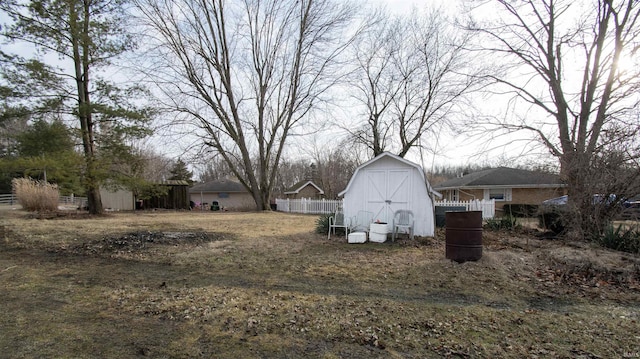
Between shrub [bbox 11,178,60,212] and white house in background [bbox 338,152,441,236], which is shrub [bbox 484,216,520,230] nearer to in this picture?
white house in background [bbox 338,152,441,236]

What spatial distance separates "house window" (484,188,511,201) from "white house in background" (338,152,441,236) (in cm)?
1720

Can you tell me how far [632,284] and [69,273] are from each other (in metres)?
9.09

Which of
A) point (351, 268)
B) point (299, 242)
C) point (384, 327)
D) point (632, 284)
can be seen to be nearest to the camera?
point (384, 327)

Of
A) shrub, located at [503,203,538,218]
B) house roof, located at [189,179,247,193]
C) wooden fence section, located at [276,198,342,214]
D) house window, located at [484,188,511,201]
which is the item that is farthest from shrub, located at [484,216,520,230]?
house roof, located at [189,179,247,193]

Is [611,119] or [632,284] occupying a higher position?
[611,119]

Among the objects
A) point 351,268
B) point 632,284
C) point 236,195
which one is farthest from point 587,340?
point 236,195

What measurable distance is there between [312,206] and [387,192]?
14.1 meters

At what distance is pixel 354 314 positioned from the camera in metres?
3.98

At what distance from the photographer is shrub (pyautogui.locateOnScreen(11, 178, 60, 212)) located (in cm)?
1554

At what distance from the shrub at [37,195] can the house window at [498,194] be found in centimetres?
2644

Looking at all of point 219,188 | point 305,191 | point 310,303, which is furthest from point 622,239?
point 219,188

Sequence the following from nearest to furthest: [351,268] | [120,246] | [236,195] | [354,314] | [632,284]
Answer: [354,314] → [632,284] → [351,268] → [120,246] → [236,195]

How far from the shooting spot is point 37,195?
1549 centimetres

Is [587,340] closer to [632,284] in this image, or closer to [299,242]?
[632,284]
